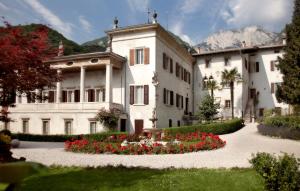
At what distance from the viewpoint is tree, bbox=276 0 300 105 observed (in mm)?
21984

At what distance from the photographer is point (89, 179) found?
8.26 metres

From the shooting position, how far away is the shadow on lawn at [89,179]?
7395 mm

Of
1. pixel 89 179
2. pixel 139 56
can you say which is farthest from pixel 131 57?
pixel 89 179

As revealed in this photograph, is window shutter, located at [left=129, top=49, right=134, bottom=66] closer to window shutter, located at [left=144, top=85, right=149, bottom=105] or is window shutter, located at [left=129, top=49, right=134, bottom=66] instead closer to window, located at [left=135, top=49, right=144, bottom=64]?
window, located at [left=135, top=49, right=144, bottom=64]

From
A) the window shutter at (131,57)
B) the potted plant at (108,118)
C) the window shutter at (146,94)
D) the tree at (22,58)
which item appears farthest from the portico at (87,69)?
the tree at (22,58)

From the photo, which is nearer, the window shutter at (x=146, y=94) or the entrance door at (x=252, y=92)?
the window shutter at (x=146, y=94)

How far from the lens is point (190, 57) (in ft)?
138

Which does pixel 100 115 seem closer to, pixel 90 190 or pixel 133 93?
pixel 133 93

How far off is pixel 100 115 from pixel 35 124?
832cm

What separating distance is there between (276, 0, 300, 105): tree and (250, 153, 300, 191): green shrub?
1656 cm

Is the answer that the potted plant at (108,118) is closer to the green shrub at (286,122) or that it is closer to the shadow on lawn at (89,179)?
the green shrub at (286,122)

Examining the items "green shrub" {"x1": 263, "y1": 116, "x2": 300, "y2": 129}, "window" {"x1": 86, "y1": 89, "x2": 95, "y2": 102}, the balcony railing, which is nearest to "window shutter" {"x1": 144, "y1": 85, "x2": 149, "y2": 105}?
the balcony railing

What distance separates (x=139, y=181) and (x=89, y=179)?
130cm

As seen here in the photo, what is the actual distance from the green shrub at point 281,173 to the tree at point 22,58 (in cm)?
832
